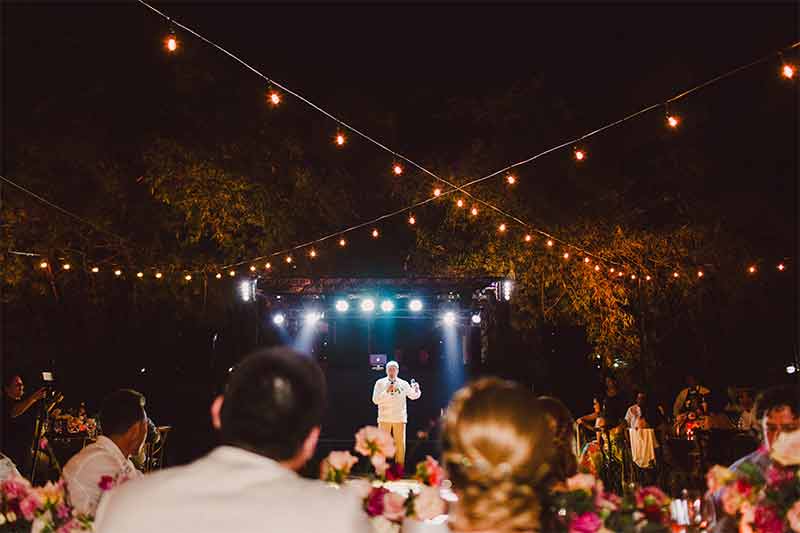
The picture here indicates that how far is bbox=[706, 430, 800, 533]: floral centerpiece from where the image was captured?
2.27 meters

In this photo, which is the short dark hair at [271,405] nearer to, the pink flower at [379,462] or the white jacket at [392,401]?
the pink flower at [379,462]

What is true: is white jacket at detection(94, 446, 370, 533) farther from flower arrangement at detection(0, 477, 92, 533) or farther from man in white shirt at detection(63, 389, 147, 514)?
man in white shirt at detection(63, 389, 147, 514)

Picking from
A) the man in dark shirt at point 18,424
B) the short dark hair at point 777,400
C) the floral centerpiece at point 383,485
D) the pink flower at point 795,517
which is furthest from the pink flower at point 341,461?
the man in dark shirt at point 18,424

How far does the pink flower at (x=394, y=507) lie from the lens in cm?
209

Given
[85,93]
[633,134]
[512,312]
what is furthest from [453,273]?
[85,93]

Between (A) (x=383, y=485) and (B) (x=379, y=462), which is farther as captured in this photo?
(A) (x=383, y=485)

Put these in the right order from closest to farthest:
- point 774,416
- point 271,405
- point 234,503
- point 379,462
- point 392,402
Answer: point 234,503 → point 271,405 → point 379,462 → point 774,416 → point 392,402

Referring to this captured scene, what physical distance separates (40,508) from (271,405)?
1.22 meters

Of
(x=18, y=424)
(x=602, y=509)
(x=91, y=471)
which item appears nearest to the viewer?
(x=602, y=509)

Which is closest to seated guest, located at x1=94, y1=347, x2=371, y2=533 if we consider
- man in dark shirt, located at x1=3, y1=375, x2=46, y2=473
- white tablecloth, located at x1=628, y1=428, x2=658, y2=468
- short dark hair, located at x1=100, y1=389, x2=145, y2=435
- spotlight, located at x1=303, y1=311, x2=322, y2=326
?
short dark hair, located at x1=100, y1=389, x2=145, y2=435

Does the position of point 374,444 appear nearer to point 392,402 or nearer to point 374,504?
point 374,504

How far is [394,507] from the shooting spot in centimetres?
210

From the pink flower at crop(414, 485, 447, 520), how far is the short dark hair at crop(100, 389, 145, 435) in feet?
6.03

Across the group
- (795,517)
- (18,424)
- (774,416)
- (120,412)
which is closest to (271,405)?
(795,517)
